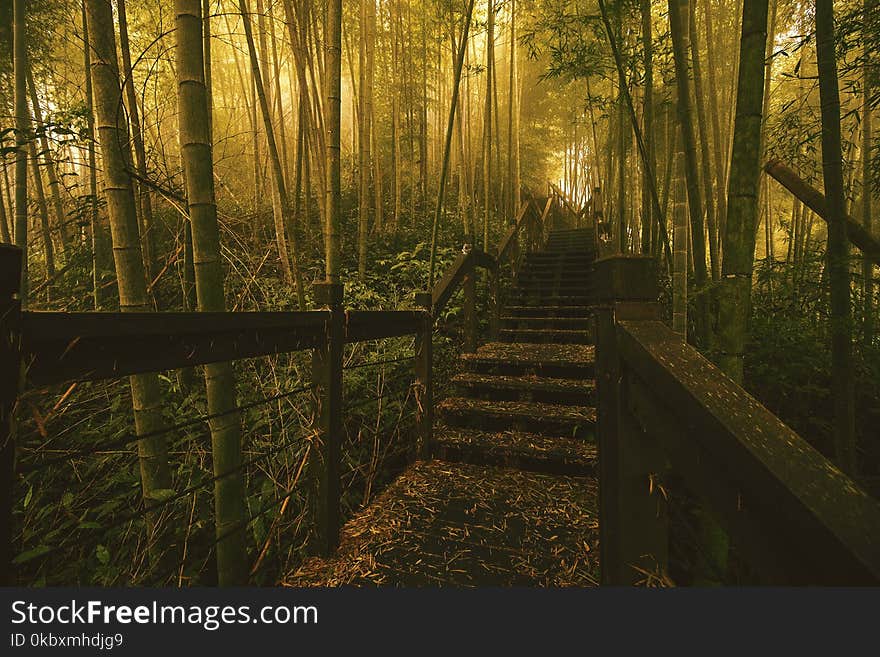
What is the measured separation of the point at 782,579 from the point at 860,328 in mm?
3430

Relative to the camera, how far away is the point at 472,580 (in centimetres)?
159

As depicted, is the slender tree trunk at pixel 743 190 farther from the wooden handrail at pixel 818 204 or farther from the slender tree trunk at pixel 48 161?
the slender tree trunk at pixel 48 161

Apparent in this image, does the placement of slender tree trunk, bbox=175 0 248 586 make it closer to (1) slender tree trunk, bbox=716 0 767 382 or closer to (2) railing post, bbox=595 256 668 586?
(2) railing post, bbox=595 256 668 586

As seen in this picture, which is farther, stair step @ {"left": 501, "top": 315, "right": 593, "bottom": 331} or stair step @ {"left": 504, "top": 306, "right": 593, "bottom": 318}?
stair step @ {"left": 504, "top": 306, "right": 593, "bottom": 318}

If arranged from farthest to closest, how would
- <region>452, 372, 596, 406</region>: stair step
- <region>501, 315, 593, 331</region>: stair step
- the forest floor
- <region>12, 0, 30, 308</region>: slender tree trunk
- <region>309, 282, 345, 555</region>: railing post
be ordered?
<region>501, 315, 593, 331</region>: stair step < <region>452, 372, 596, 406</region>: stair step < <region>12, 0, 30, 308</region>: slender tree trunk < <region>309, 282, 345, 555</region>: railing post < the forest floor

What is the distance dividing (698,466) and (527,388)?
7.90 feet

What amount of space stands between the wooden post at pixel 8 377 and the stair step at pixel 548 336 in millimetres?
3803

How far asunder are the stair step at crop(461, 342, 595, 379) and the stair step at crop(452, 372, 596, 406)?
101mm

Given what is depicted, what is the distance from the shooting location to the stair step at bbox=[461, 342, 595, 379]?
3.22 metres

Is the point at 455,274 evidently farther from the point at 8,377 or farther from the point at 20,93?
the point at 20,93

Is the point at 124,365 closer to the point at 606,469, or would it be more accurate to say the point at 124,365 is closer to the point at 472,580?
the point at 606,469

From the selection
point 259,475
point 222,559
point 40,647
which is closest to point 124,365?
point 40,647

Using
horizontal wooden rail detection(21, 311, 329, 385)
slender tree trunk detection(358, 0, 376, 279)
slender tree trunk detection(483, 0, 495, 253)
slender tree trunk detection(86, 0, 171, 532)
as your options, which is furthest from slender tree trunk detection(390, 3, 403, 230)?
horizontal wooden rail detection(21, 311, 329, 385)

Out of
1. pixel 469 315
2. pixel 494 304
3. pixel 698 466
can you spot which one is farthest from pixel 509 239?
pixel 698 466
